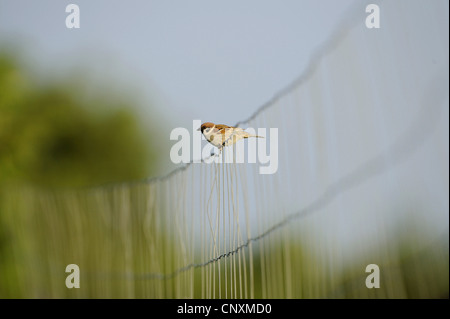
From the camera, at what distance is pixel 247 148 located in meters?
2.25

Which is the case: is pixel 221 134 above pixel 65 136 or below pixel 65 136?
below

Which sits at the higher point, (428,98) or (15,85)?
(15,85)

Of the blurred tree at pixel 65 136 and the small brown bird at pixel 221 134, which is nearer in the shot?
the small brown bird at pixel 221 134

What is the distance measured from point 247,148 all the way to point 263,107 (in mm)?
301

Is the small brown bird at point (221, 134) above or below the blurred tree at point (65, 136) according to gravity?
below

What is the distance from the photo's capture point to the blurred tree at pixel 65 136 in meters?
11.2

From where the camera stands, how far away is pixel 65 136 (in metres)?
12.2

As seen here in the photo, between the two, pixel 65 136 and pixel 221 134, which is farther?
pixel 65 136

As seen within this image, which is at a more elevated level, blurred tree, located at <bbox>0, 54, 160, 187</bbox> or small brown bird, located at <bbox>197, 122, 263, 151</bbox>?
blurred tree, located at <bbox>0, 54, 160, 187</bbox>

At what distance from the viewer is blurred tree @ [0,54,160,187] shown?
11.2 m

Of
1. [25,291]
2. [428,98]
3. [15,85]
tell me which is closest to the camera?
[428,98]

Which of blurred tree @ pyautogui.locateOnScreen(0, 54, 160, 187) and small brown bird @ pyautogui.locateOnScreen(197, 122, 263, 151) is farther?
blurred tree @ pyautogui.locateOnScreen(0, 54, 160, 187)
